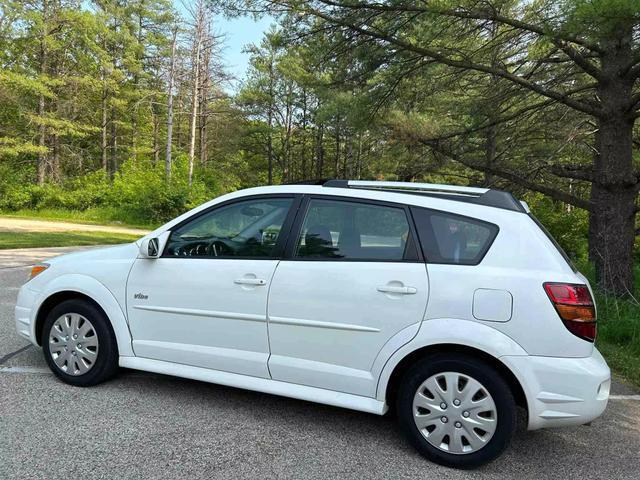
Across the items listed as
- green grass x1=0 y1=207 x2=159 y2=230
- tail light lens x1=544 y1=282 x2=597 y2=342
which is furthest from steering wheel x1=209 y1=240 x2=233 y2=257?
green grass x1=0 y1=207 x2=159 y2=230

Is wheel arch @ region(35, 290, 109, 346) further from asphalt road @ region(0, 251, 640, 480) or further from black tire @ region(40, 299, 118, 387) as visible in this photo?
asphalt road @ region(0, 251, 640, 480)

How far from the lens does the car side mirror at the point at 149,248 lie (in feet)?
12.0

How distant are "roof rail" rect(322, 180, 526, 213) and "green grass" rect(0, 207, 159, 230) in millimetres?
22546

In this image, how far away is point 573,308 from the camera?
280cm

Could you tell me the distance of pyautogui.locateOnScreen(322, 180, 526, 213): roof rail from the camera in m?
Answer: 3.16

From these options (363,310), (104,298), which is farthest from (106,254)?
(363,310)

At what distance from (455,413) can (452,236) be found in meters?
1.08

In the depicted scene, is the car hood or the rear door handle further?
the car hood

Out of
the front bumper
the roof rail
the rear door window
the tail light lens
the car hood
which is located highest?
the roof rail

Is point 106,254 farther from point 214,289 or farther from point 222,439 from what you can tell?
point 222,439

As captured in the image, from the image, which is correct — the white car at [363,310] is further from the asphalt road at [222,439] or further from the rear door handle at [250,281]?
the asphalt road at [222,439]

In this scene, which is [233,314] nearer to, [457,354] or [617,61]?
[457,354]

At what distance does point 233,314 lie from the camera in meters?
3.40

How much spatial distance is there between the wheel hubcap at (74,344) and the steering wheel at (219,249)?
1.17 metres
